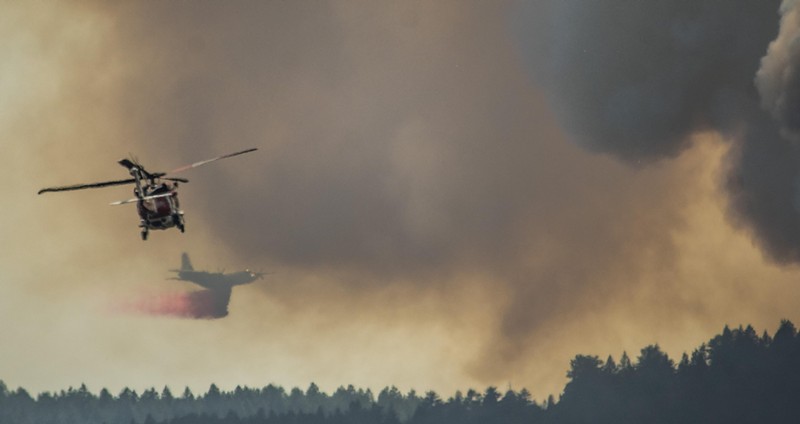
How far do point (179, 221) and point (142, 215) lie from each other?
3615mm

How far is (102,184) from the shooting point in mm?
134125

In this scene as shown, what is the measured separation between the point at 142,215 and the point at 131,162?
5.14 metres

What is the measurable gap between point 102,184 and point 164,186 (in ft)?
18.0

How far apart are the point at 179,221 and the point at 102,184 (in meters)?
7.68

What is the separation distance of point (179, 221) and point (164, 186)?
4.20 meters

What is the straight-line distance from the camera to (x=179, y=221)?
13350cm

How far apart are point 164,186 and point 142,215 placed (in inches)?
133

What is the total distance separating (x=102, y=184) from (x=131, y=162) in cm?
387

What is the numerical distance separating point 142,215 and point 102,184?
4451mm

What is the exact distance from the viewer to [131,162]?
132 m

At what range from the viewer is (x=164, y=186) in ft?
445

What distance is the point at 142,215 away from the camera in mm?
134500
